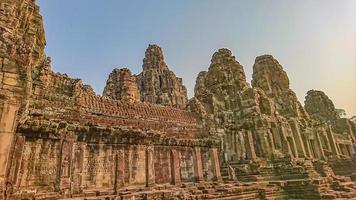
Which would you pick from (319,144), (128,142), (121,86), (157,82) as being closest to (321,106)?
(319,144)

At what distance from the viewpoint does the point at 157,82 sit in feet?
206

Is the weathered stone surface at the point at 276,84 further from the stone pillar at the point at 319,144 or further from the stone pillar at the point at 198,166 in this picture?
the stone pillar at the point at 198,166

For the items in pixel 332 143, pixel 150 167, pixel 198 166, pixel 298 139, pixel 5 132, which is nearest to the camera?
pixel 5 132

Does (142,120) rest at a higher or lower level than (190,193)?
higher

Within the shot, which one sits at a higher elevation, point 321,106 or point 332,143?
point 321,106

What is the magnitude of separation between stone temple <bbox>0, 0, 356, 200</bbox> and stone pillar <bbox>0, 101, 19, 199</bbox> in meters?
0.02

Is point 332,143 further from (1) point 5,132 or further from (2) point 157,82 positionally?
(1) point 5,132

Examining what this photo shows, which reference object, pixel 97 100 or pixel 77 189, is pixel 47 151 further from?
pixel 97 100

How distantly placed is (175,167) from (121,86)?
24.5 metres

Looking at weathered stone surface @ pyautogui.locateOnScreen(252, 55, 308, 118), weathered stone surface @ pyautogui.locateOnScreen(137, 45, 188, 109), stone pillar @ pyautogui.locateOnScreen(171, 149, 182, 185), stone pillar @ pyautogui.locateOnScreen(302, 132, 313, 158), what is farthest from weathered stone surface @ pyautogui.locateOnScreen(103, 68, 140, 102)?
stone pillar @ pyautogui.locateOnScreen(302, 132, 313, 158)

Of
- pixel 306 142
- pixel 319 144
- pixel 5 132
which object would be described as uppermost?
pixel 306 142

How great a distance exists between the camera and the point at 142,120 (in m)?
16.5

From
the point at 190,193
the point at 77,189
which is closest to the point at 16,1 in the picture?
the point at 77,189

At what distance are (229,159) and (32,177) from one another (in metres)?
18.1
